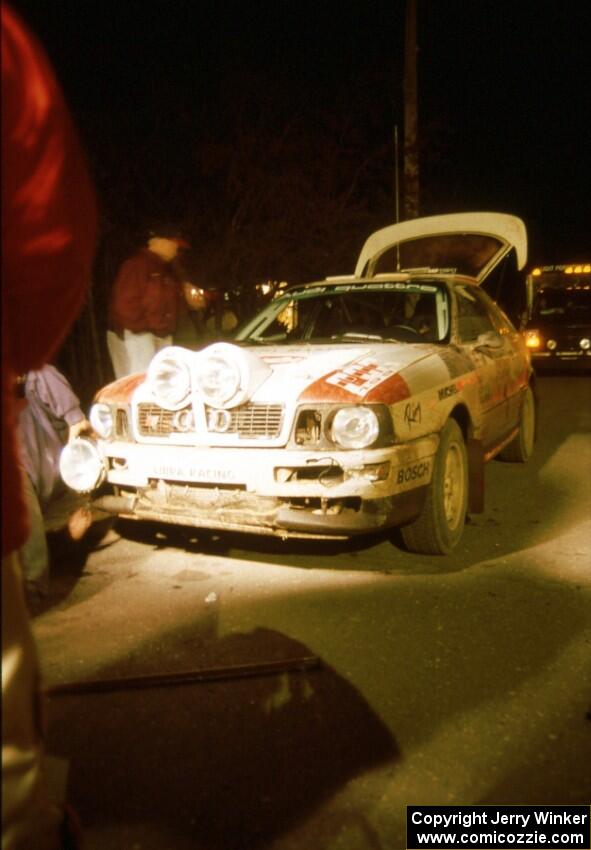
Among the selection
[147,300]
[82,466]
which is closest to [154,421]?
[82,466]

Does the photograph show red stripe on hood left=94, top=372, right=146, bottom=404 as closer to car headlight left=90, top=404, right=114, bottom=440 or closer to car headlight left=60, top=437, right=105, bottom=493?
car headlight left=90, top=404, right=114, bottom=440

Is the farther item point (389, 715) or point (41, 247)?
point (389, 715)

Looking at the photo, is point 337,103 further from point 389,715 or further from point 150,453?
point 389,715

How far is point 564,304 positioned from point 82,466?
13251 millimetres

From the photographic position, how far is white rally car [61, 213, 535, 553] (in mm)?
4254

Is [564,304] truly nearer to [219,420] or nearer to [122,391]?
[122,391]

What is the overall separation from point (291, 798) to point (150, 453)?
239 centimetres

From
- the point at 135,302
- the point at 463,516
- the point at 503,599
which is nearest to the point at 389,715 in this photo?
the point at 503,599

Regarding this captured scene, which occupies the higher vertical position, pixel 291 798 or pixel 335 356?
pixel 335 356

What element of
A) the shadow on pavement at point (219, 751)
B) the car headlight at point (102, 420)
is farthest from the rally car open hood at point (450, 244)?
the shadow on pavement at point (219, 751)

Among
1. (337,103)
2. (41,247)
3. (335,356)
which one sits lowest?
(335,356)

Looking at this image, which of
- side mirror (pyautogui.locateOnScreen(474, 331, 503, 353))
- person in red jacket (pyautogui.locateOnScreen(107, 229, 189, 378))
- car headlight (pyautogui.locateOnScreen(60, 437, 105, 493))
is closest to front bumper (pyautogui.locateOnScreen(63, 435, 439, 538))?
car headlight (pyautogui.locateOnScreen(60, 437, 105, 493))

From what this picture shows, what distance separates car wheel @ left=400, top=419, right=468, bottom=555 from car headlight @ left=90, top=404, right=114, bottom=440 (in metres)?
1.85

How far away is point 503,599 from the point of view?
14.0 ft
